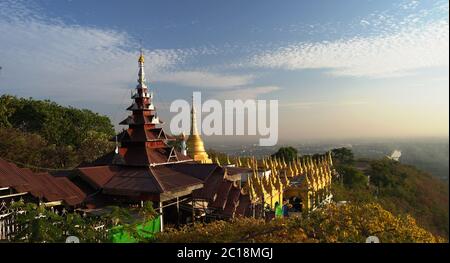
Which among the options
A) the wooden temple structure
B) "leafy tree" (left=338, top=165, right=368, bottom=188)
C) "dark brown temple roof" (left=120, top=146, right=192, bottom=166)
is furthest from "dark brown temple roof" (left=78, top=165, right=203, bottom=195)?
"leafy tree" (left=338, top=165, right=368, bottom=188)

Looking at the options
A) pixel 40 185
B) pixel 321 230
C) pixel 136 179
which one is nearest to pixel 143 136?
pixel 136 179

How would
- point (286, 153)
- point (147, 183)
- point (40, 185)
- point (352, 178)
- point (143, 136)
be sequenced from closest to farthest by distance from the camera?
point (40, 185) < point (147, 183) < point (143, 136) < point (352, 178) < point (286, 153)

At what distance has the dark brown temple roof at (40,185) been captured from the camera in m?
10.4

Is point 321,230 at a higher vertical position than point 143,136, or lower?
lower

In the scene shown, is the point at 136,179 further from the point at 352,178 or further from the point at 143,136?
the point at 352,178

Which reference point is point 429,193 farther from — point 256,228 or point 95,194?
point 256,228

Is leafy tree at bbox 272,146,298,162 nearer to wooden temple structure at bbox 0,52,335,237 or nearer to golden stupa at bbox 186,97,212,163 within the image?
golden stupa at bbox 186,97,212,163

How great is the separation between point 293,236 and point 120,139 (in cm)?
1121

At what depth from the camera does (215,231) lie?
23.2 feet

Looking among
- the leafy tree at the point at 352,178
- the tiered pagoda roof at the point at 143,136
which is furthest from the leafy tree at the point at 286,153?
the tiered pagoda roof at the point at 143,136

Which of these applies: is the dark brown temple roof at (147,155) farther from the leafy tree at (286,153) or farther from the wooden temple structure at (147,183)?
the leafy tree at (286,153)

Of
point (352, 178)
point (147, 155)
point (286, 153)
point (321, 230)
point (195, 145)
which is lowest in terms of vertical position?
point (352, 178)

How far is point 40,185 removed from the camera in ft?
36.6
